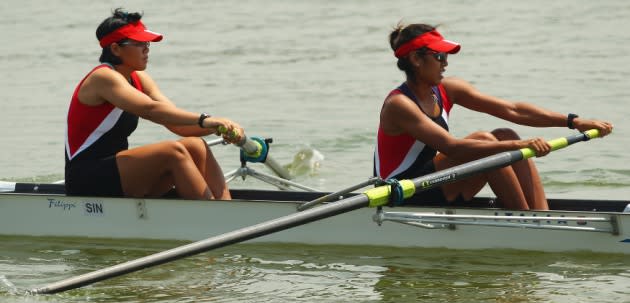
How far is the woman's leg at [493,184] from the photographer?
7.84m

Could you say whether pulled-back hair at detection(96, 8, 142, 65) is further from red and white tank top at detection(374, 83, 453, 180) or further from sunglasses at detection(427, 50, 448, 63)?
sunglasses at detection(427, 50, 448, 63)

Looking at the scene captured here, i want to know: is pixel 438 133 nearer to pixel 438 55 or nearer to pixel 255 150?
pixel 438 55

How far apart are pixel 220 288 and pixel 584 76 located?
9.87 metres

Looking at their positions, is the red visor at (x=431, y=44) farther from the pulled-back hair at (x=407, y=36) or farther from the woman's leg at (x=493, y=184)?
the woman's leg at (x=493, y=184)

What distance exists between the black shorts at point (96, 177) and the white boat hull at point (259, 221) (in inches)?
2.6

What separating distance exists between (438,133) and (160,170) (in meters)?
1.98

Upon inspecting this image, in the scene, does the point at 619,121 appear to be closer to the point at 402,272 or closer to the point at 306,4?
the point at 402,272

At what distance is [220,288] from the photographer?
7906 millimetres

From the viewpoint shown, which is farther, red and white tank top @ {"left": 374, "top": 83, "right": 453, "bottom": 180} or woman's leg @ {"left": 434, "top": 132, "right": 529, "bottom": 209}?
red and white tank top @ {"left": 374, "top": 83, "right": 453, "bottom": 180}

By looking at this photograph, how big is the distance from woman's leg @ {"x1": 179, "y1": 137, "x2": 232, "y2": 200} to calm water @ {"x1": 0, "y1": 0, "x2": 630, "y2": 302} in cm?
52

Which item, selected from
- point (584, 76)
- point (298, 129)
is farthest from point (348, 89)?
point (584, 76)

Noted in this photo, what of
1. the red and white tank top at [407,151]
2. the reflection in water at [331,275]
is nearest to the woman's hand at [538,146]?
the red and white tank top at [407,151]

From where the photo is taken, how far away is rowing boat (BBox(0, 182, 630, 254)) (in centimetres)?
778

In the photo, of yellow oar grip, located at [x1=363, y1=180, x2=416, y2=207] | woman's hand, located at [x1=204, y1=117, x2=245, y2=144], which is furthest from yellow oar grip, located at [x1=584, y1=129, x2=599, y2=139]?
woman's hand, located at [x1=204, y1=117, x2=245, y2=144]
